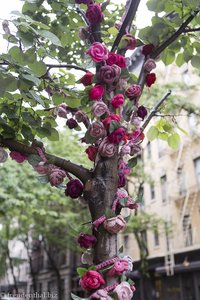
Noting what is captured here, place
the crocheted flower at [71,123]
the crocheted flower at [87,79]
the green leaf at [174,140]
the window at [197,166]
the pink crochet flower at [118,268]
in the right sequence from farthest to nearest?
the window at [197,166] → the green leaf at [174,140] → the crocheted flower at [71,123] → the crocheted flower at [87,79] → the pink crochet flower at [118,268]

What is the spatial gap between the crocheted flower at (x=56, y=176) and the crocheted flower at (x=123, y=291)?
38.4 inches

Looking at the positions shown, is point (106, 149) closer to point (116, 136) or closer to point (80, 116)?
point (116, 136)

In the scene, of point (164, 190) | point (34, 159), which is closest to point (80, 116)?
point (34, 159)

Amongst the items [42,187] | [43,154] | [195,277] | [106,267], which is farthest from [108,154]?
[195,277]

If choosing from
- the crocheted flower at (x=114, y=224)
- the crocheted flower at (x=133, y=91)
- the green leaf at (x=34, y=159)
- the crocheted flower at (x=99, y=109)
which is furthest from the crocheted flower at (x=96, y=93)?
the crocheted flower at (x=114, y=224)

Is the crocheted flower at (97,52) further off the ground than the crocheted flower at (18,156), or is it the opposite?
the crocheted flower at (97,52)

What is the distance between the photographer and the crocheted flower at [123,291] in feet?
8.39

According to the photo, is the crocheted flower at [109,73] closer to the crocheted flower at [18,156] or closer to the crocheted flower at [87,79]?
the crocheted flower at [87,79]

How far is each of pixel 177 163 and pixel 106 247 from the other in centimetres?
2089

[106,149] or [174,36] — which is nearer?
[106,149]

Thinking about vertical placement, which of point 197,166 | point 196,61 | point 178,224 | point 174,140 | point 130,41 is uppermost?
point 197,166

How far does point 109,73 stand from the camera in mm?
3217

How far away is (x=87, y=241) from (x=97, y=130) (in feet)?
2.89

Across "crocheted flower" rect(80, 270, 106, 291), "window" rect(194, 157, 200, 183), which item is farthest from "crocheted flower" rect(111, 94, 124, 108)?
"window" rect(194, 157, 200, 183)
